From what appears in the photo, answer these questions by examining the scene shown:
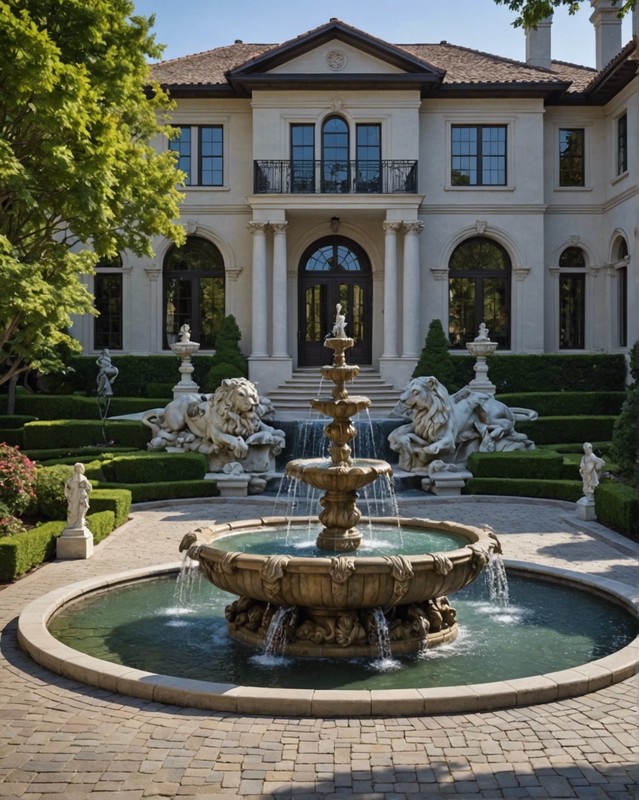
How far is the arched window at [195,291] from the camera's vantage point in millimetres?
33844

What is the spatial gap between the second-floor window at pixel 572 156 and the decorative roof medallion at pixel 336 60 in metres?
9.34

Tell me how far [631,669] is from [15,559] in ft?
25.6

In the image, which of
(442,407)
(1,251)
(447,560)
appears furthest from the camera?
(442,407)

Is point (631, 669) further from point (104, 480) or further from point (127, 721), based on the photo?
point (104, 480)

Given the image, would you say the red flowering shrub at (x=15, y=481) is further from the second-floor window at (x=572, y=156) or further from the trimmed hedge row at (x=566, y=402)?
the second-floor window at (x=572, y=156)

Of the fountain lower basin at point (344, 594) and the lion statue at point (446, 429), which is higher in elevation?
the lion statue at point (446, 429)

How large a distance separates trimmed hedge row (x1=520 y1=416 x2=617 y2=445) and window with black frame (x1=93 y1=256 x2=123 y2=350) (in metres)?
17.1

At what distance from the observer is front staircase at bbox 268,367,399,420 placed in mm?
28353

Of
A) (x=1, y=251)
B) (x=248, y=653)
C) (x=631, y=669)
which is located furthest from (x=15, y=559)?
(x=631, y=669)

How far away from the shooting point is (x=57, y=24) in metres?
14.6

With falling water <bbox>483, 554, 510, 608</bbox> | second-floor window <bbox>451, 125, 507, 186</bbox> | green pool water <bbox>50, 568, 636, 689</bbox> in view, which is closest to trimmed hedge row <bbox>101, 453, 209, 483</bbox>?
green pool water <bbox>50, 568, 636, 689</bbox>

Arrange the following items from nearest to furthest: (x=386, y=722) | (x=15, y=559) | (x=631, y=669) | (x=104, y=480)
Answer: (x=386, y=722)
(x=631, y=669)
(x=15, y=559)
(x=104, y=480)

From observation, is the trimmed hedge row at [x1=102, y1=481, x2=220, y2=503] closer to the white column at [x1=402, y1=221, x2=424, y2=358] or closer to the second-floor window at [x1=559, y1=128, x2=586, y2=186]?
the white column at [x1=402, y1=221, x2=424, y2=358]

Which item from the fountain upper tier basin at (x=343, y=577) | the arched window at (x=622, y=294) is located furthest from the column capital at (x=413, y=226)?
the fountain upper tier basin at (x=343, y=577)
